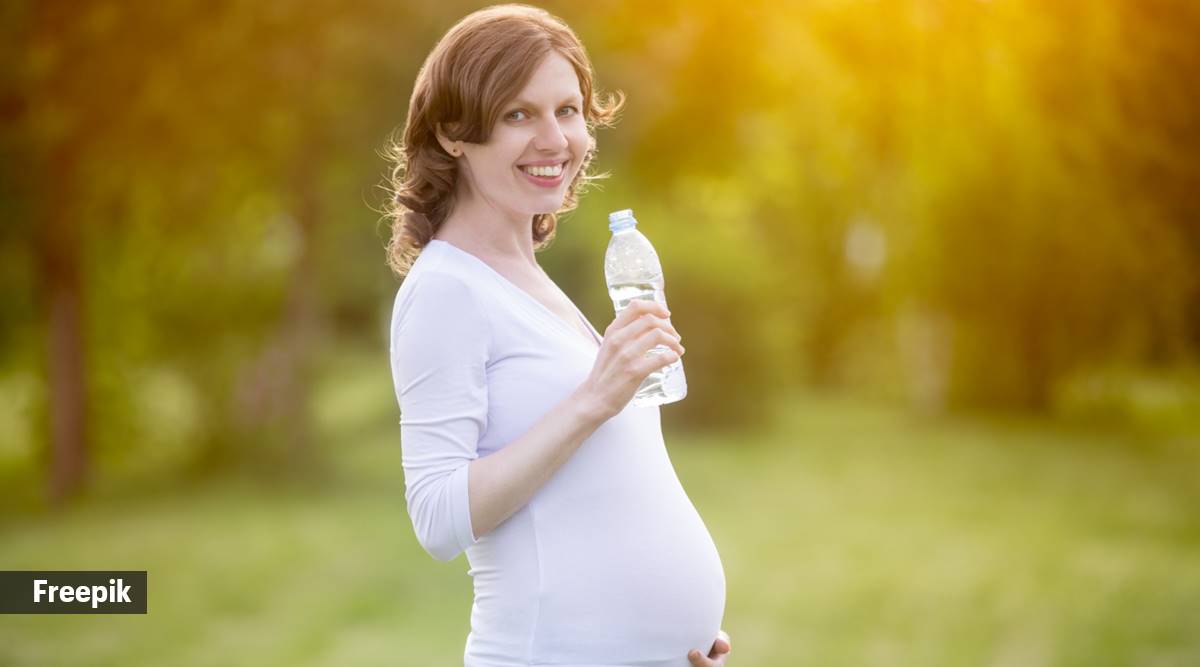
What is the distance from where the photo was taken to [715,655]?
7.50 ft

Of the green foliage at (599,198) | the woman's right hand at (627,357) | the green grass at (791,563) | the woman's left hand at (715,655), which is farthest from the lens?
the green foliage at (599,198)

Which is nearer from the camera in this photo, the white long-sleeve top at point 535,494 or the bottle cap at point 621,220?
the white long-sleeve top at point 535,494

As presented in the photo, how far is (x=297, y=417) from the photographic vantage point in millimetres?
11703

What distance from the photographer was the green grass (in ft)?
25.1

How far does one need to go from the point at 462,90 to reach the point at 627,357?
513 millimetres

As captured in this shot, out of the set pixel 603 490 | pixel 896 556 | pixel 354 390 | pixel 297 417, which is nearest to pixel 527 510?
pixel 603 490

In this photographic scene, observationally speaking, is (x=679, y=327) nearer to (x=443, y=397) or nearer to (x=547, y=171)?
(x=547, y=171)

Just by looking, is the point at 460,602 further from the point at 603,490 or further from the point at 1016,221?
the point at 1016,221

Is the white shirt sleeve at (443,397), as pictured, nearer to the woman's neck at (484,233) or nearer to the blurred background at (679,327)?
the woman's neck at (484,233)

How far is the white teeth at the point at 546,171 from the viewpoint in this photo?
6.93ft

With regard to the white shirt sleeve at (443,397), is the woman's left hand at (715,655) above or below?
below

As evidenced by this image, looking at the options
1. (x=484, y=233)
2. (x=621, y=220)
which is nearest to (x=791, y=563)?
(x=621, y=220)

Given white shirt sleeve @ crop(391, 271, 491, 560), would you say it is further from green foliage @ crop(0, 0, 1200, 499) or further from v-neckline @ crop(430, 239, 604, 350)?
green foliage @ crop(0, 0, 1200, 499)

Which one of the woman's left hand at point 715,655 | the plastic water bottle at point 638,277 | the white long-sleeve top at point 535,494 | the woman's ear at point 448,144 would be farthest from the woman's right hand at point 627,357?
the woman's left hand at point 715,655
